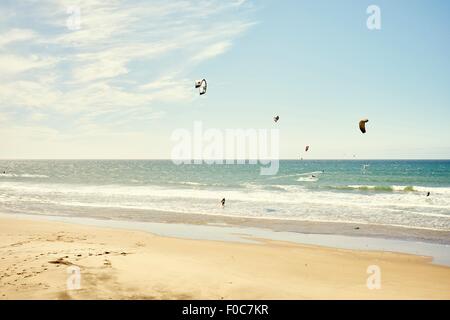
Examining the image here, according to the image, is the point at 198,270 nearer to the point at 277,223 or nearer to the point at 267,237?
the point at 267,237

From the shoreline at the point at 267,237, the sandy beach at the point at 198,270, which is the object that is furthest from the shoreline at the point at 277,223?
the sandy beach at the point at 198,270

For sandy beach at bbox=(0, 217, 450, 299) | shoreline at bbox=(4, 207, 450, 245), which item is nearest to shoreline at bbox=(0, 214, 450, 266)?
shoreline at bbox=(4, 207, 450, 245)

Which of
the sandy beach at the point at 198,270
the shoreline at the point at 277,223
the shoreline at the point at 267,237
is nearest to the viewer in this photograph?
the sandy beach at the point at 198,270

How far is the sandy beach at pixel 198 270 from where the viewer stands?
23.5ft

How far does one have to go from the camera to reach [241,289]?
7.44m

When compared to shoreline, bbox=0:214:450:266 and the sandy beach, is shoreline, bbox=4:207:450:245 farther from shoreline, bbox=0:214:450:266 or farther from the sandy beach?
the sandy beach

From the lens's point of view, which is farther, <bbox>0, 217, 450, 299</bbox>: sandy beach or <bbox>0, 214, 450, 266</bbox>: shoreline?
<bbox>0, 214, 450, 266</bbox>: shoreline

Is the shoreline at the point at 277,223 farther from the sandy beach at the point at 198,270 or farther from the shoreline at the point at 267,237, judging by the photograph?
the sandy beach at the point at 198,270

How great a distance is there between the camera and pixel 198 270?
29.0 feet

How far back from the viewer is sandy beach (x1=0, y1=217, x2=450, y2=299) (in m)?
7.15
